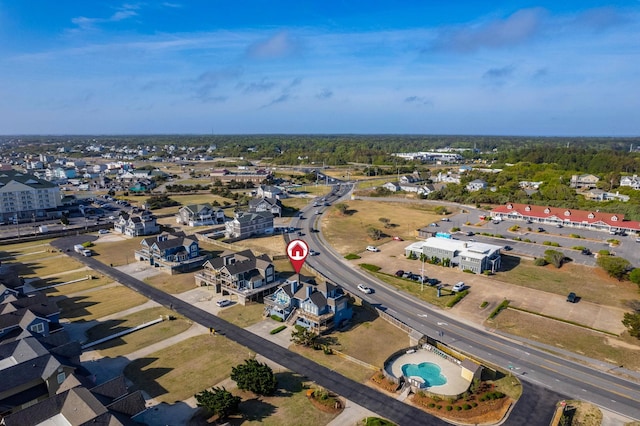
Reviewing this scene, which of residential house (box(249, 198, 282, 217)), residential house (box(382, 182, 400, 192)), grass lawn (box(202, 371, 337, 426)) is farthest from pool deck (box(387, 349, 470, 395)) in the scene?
residential house (box(382, 182, 400, 192))

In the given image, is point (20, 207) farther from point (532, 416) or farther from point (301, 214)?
point (532, 416)

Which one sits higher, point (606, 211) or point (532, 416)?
point (606, 211)

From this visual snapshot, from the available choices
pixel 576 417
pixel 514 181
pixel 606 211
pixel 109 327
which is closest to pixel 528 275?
pixel 576 417

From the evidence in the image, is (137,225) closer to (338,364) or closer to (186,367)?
(186,367)

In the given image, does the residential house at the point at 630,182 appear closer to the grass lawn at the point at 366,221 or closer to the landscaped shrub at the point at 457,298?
the grass lawn at the point at 366,221

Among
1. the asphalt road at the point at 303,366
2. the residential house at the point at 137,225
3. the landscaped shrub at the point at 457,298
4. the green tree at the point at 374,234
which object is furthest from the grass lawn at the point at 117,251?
the landscaped shrub at the point at 457,298

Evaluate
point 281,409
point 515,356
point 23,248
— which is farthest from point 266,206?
point 281,409
